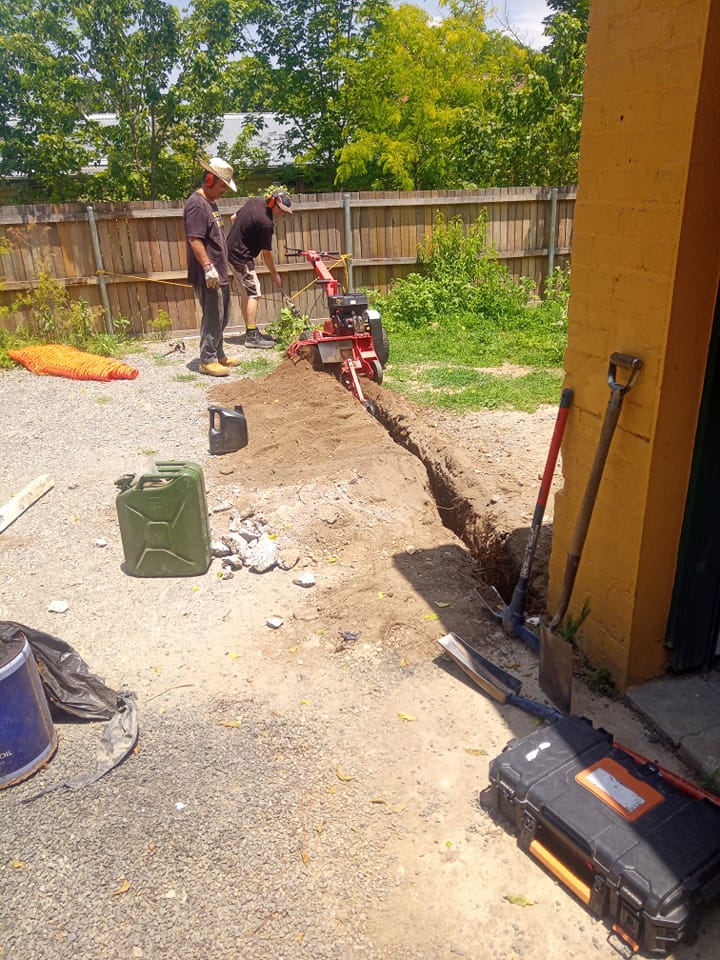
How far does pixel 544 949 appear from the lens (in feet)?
8.00

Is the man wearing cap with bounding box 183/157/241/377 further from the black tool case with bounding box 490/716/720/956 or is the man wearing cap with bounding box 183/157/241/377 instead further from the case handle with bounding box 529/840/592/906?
the case handle with bounding box 529/840/592/906

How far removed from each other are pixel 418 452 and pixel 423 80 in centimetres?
1336

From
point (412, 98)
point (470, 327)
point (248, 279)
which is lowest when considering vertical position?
point (470, 327)

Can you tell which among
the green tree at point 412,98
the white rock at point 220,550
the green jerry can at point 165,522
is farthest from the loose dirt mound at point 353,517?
the green tree at point 412,98

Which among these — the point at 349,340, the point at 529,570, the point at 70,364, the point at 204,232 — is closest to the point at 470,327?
the point at 349,340

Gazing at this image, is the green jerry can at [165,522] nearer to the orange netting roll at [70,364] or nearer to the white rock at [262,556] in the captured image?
the white rock at [262,556]

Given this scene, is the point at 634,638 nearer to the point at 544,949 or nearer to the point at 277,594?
the point at 544,949

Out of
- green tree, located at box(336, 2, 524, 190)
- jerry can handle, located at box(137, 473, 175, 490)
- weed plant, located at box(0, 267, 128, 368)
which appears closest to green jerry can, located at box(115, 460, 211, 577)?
jerry can handle, located at box(137, 473, 175, 490)

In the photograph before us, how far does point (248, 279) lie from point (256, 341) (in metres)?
0.86

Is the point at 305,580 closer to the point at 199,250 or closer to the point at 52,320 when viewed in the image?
the point at 199,250

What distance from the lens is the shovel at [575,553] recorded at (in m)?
3.18

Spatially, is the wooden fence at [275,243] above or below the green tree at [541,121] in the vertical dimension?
below

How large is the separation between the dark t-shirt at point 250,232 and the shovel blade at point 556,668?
802 centimetres

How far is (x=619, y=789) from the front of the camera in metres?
2.69
